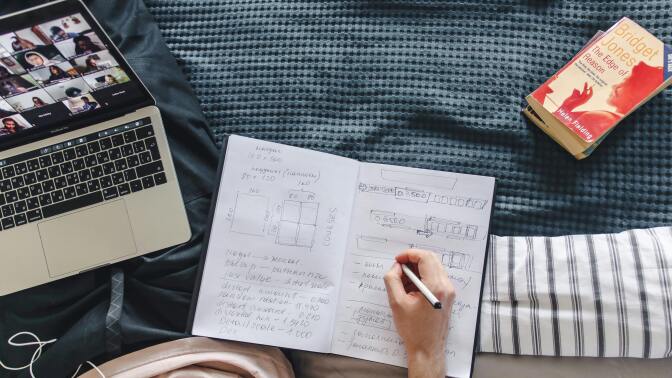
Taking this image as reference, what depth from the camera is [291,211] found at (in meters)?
0.92

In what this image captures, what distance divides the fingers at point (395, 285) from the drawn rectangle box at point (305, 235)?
14cm

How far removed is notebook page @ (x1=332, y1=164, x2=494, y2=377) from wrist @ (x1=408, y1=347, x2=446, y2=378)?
0.14ft

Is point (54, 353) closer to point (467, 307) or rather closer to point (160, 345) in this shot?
point (160, 345)

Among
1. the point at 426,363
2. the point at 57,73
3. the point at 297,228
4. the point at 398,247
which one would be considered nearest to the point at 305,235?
the point at 297,228

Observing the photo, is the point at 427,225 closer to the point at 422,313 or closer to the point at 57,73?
the point at 422,313

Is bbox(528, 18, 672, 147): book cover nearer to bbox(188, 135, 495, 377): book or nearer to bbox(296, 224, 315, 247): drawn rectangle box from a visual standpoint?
bbox(188, 135, 495, 377): book

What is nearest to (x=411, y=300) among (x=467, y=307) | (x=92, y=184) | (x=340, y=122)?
(x=467, y=307)

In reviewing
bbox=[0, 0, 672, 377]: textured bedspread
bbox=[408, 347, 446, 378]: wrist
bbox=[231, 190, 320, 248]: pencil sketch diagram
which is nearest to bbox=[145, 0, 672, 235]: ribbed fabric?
bbox=[0, 0, 672, 377]: textured bedspread

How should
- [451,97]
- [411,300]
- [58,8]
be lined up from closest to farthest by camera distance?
[58,8], [411,300], [451,97]

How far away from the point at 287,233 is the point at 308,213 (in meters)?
0.05

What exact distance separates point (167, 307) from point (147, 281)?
5 centimetres

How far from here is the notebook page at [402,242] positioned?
0.89 meters

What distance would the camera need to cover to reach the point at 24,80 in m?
0.78

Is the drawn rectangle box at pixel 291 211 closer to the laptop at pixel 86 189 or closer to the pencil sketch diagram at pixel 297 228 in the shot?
the pencil sketch diagram at pixel 297 228
